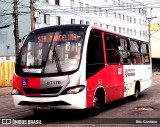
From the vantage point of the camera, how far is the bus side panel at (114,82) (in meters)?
12.2

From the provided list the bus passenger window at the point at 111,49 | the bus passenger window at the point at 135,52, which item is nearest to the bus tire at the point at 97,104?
the bus passenger window at the point at 111,49

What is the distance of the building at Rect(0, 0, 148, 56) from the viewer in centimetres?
4722

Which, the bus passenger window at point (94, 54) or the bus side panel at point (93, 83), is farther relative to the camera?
the bus passenger window at point (94, 54)

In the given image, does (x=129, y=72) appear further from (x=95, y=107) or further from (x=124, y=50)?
(x=95, y=107)

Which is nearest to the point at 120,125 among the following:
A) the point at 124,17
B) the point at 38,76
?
the point at 38,76

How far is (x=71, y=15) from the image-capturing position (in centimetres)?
5509

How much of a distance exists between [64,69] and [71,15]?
150 ft

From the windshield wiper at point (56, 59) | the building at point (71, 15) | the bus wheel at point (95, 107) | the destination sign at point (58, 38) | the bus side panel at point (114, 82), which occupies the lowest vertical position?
the bus wheel at point (95, 107)

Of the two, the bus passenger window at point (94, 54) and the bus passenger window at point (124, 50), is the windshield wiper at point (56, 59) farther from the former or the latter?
the bus passenger window at point (124, 50)

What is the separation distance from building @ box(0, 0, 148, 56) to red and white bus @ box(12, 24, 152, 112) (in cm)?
1992

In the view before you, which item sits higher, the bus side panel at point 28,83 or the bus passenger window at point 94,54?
the bus passenger window at point 94,54

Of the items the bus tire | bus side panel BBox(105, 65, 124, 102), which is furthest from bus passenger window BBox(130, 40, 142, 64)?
the bus tire

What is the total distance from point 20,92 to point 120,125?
3.09 meters

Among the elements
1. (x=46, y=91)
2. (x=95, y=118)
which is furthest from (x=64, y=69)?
(x=95, y=118)
